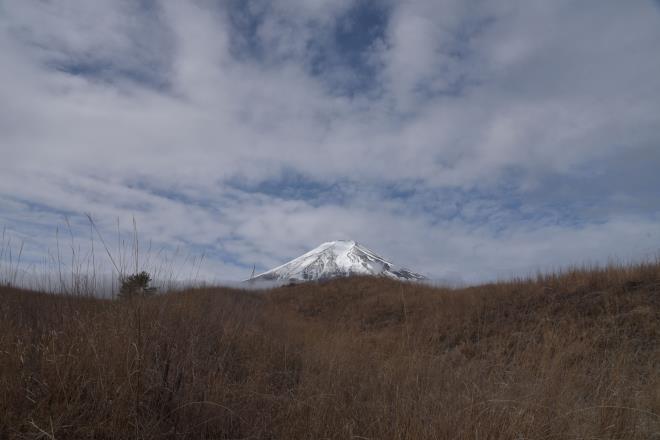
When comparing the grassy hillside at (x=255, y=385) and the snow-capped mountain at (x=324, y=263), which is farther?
the snow-capped mountain at (x=324, y=263)

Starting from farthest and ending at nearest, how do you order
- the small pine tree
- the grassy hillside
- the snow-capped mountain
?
the snow-capped mountain, the small pine tree, the grassy hillside

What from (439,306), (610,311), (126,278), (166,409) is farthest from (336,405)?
(439,306)

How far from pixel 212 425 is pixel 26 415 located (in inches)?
49.8

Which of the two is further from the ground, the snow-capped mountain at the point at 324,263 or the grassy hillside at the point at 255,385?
the snow-capped mountain at the point at 324,263

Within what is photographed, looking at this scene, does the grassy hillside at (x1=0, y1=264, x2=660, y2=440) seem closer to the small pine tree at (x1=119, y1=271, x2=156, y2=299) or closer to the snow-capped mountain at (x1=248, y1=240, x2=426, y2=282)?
the small pine tree at (x1=119, y1=271, x2=156, y2=299)

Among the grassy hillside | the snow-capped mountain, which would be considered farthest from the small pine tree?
the snow-capped mountain

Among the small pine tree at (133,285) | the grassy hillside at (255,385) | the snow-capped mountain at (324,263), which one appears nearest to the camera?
the grassy hillside at (255,385)

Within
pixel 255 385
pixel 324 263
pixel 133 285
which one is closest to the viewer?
pixel 255 385

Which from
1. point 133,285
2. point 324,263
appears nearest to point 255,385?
point 133,285

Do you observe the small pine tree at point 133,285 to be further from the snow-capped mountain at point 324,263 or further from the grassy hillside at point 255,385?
the snow-capped mountain at point 324,263

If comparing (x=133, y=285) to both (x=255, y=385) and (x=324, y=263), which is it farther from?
(x=324, y=263)

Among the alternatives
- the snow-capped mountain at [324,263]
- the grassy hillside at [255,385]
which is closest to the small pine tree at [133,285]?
the grassy hillside at [255,385]

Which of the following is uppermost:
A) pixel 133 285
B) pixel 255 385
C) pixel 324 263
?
pixel 324 263

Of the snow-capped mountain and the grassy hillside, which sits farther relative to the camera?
the snow-capped mountain
